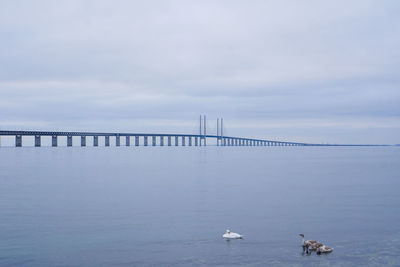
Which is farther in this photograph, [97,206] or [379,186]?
[379,186]

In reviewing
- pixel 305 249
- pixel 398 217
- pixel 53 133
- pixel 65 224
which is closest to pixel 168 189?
pixel 65 224

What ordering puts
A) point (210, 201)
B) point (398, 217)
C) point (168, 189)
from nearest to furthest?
1. point (398, 217)
2. point (210, 201)
3. point (168, 189)

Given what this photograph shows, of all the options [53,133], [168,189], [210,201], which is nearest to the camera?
[210,201]

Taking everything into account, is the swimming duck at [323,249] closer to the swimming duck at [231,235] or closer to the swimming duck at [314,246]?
the swimming duck at [314,246]

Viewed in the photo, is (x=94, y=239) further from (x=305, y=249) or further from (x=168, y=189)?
(x=168, y=189)

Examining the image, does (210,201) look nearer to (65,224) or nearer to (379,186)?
(65,224)

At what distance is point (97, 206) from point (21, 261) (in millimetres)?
10947

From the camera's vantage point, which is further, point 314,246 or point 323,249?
point 314,246

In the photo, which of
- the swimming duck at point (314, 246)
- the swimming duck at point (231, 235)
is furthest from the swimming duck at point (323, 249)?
the swimming duck at point (231, 235)

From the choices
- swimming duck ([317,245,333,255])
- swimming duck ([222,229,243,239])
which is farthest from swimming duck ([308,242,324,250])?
swimming duck ([222,229,243,239])

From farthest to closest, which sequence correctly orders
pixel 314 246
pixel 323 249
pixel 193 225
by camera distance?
pixel 193 225
pixel 314 246
pixel 323 249

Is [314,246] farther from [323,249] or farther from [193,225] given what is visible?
[193,225]

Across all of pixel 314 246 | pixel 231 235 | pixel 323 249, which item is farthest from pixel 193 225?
pixel 323 249

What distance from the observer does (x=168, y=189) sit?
33875 mm
